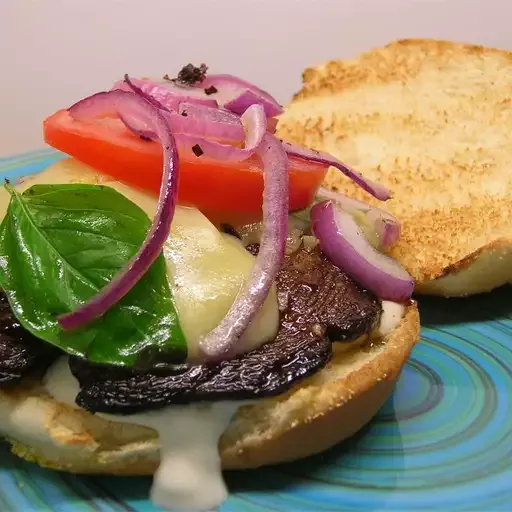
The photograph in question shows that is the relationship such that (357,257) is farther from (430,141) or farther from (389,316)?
(430,141)

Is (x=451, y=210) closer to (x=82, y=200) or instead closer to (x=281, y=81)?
(x=82, y=200)

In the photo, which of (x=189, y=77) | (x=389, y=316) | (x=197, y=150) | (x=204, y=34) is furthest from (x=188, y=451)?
(x=204, y=34)

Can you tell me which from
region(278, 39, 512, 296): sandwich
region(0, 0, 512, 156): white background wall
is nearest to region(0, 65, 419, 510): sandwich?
region(278, 39, 512, 296): sandwich

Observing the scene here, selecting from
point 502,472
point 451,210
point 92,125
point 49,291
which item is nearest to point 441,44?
point 451,210

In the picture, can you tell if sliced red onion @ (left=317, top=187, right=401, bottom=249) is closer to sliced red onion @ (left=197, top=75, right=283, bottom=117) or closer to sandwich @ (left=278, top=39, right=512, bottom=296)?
sandwich @ (left=278, top=39, right=512, bottom=296)

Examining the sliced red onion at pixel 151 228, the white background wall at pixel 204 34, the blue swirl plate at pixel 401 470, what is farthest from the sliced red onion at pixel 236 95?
the white background wall at pixel 204 34

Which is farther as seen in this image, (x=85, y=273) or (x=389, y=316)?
(x=389, y=316)
